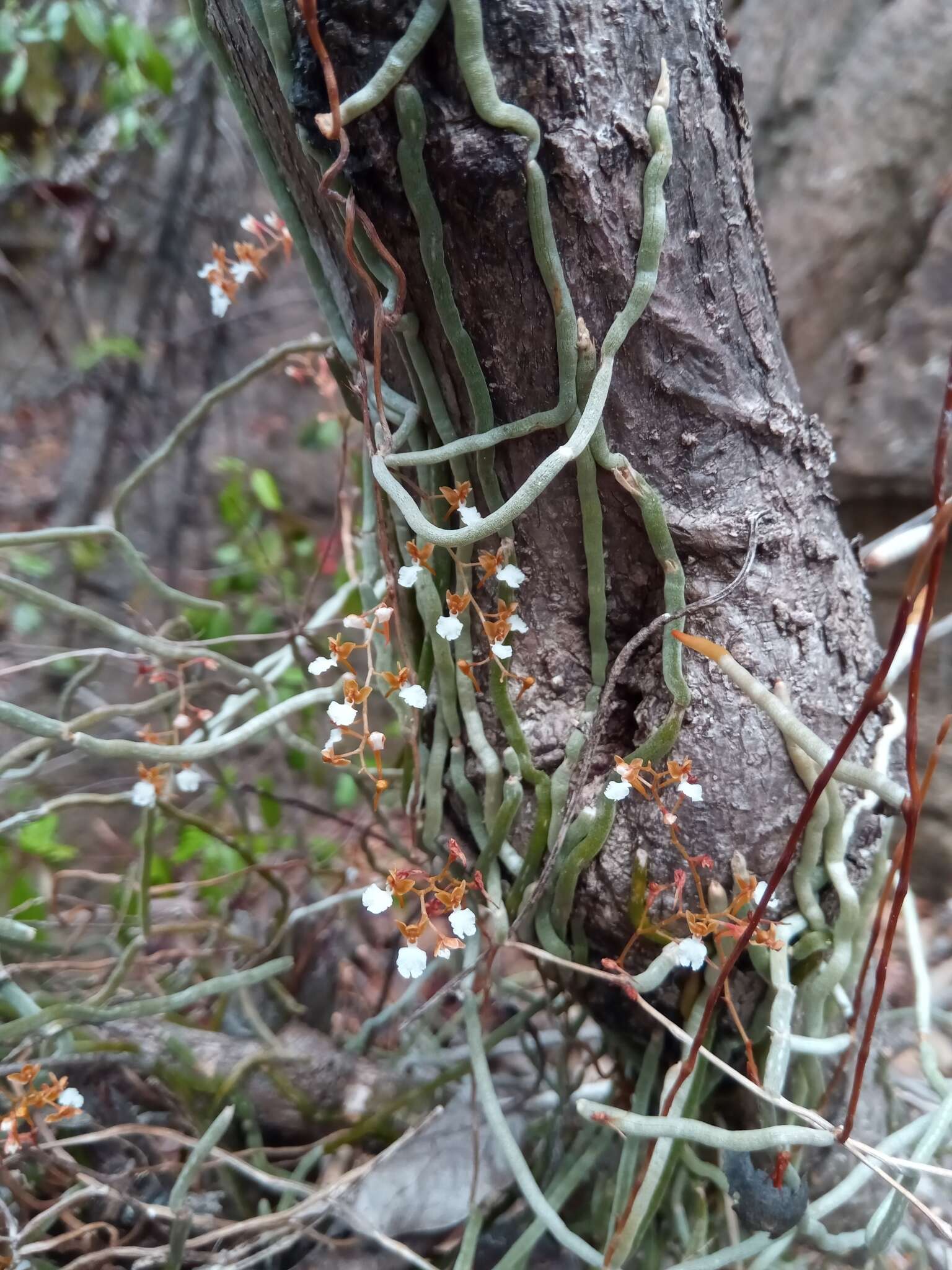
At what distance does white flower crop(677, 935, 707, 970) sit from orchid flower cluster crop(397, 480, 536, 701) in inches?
6.5

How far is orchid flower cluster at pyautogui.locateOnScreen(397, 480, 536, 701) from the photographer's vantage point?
0.40 meters


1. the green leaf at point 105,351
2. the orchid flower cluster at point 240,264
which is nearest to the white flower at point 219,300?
the orchid flower cluster at point 240,264

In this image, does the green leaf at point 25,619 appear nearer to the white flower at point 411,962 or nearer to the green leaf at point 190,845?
the green leaf at point 190,845

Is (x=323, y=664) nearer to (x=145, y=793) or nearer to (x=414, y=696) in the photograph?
(x=414, y=696)

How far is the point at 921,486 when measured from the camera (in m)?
1.14

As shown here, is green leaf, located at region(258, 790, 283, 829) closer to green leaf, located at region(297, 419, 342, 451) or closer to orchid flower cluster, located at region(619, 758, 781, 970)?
orchid flower cluster, located at region(619, 758, 781, 970)

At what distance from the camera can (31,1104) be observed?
1.59 feet

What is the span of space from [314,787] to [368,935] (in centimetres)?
54

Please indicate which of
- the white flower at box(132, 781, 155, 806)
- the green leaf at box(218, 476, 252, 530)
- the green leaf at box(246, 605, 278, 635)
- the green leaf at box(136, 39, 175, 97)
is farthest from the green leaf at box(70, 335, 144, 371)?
the white flower at box(132, 781, 155, 806)

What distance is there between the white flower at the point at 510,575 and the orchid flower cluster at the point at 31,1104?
1.44 feet

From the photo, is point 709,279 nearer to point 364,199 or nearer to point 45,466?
point 364,199

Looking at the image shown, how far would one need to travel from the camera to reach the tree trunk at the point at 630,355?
0.32 meters

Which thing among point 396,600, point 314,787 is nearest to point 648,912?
point 396,600

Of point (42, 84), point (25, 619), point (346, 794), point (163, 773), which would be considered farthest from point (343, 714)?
point (42, 84)
